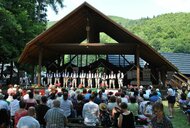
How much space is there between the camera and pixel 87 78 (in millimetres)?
26969

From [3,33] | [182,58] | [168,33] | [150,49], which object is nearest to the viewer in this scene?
[150,49]

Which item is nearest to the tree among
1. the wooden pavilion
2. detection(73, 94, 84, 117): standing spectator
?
the wooden pavilion

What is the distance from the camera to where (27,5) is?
3444cm

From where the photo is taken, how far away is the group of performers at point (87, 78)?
26344mm

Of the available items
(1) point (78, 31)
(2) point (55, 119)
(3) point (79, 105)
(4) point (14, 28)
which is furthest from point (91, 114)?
(4) point (14, 28)

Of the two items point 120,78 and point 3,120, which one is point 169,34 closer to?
point 120,78

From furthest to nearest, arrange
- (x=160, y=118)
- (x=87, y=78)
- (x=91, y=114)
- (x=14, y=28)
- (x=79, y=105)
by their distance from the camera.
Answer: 1. (x=14, y=28)
2. (x=87, y=78)
3. (x=79, y=105)
4. (x=91, y=114)
5. (x=160, y=118)

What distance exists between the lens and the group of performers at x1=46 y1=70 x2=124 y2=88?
26.3 m

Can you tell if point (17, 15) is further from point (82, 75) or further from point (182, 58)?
point (182, 58)

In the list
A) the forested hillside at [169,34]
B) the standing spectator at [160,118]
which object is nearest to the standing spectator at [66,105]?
the standing spectator at [160,118]

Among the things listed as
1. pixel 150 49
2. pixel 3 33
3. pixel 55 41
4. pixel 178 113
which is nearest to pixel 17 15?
pixel 3 33

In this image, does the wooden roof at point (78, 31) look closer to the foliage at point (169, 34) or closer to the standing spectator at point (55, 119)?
the standing spectator at point (55, 119)

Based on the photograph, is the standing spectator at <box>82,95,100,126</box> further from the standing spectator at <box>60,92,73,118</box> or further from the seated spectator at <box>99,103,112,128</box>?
the standing spectator at <box>60,92,73,118</box>

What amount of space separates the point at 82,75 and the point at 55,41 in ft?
→ 11.0
